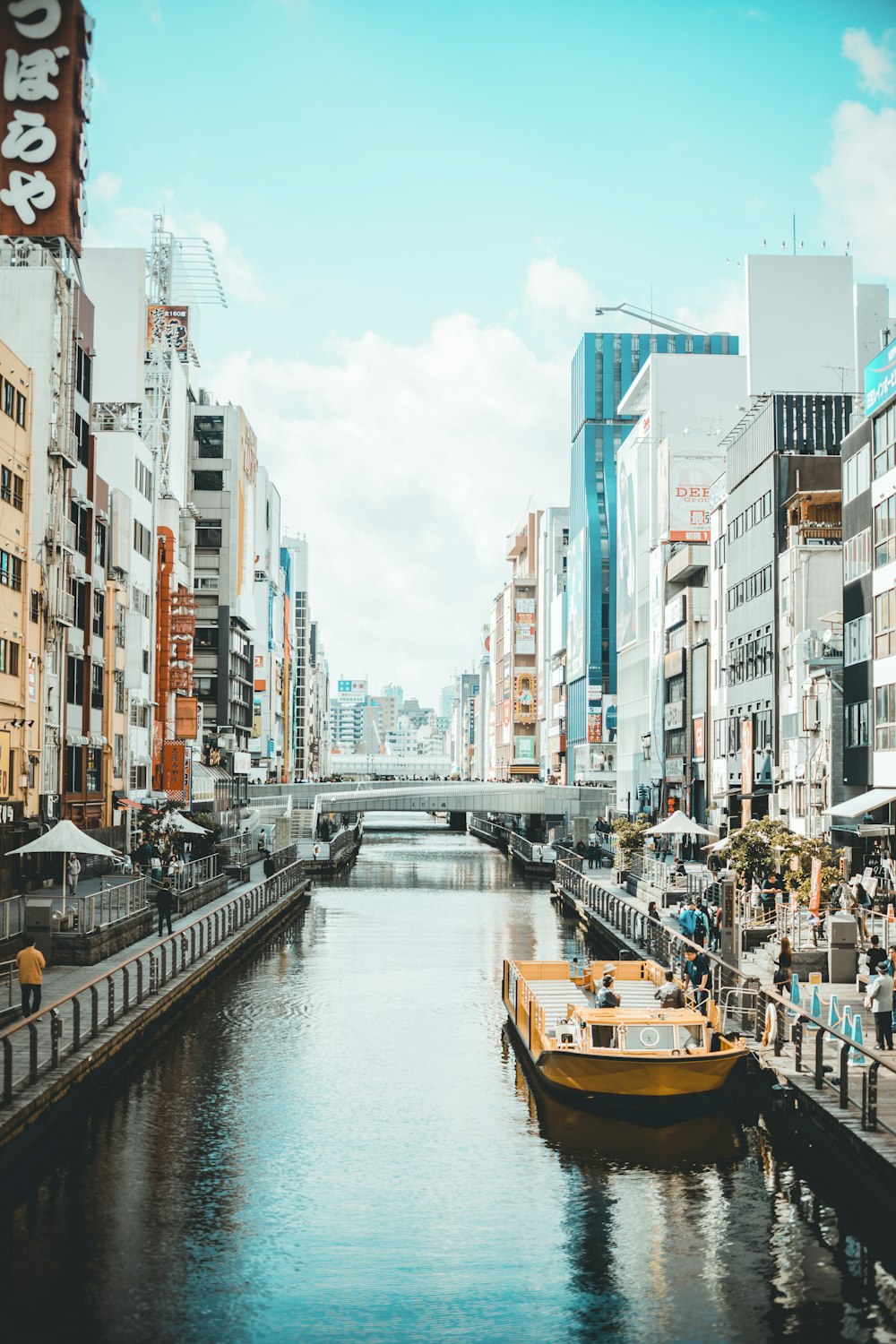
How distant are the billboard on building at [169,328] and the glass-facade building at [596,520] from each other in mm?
49570

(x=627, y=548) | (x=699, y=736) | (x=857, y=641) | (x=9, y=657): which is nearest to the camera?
(x=9, y=657)

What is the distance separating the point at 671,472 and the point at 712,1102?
89.7 meters

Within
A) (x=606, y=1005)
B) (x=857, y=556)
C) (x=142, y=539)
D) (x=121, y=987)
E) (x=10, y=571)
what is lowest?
(x=121, y=987)

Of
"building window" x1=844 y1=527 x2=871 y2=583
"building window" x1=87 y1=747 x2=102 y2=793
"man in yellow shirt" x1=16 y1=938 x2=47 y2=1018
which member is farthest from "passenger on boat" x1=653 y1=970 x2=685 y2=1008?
"building window" x1=87 y1=747 x2=102 y2=793

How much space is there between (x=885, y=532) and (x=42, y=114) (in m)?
36.2

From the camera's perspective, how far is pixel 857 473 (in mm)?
53031

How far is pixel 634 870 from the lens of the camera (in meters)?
69.5

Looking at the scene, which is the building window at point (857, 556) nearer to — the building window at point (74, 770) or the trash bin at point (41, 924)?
the trash bin at point (41, 924)

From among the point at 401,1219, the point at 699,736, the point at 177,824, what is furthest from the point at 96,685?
the point at 401,1219

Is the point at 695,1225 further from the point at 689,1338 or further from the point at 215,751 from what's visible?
the point at 215,751

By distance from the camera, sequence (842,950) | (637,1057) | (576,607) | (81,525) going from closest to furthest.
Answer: (637,1057) < (842,950) < (81,525) < (576,607)

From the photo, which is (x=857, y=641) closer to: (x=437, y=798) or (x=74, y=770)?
(x=74, y=770)

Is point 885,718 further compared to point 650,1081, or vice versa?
point 885,718

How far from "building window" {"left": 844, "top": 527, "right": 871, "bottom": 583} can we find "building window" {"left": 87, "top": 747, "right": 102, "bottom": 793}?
3508 cm
